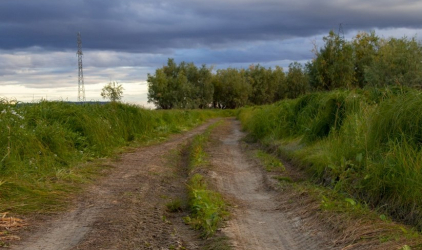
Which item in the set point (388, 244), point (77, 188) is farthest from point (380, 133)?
point (77, 188)

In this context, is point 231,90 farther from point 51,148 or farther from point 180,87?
point 51,148

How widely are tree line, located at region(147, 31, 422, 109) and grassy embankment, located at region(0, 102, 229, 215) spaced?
43.3 ft

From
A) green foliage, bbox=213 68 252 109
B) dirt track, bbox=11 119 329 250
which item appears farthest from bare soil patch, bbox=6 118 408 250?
green foliage, bbox=213 68 252 109

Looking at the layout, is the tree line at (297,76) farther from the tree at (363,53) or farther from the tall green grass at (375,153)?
the tall green grass at (375,153)

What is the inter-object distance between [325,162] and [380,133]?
5.05 ft

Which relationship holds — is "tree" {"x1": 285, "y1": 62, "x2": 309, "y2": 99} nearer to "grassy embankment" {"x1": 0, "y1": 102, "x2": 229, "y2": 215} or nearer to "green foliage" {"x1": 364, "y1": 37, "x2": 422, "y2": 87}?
"green foliage" {"x1": 364, "y1": 37, "x2": 422, "y2": 87}

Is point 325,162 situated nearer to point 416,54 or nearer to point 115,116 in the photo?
point 115,116

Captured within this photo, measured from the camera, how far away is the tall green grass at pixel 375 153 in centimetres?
699

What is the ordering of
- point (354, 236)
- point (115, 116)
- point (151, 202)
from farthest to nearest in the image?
1. point (115, 116)
2. point (151, 202)
3. point (354, 236)

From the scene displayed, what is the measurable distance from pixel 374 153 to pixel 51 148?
279 inches

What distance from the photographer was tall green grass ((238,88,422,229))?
6.99m

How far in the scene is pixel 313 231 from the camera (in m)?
6.50

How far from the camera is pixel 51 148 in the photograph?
1141cm

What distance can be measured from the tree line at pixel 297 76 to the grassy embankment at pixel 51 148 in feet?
43.3
